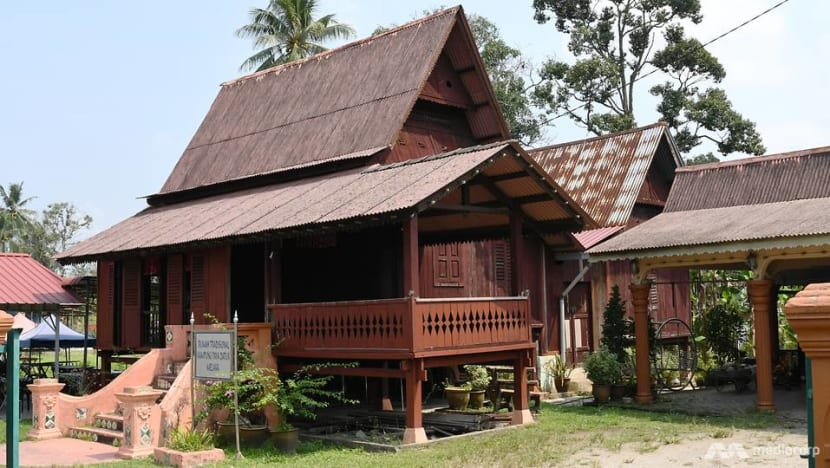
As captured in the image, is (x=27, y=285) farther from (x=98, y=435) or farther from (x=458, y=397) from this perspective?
(x=458, y=397)

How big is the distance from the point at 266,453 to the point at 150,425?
73.3 inches

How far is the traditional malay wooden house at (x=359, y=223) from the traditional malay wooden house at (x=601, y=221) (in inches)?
38.7

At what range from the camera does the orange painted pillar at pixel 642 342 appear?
1695cm

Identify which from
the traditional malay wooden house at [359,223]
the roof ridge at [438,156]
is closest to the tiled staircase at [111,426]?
the traditional malay wooden house at [359,223]

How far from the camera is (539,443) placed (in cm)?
1276

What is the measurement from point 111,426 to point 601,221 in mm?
13220

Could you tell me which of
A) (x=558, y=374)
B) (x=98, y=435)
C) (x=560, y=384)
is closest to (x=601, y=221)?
(x=558, y=374)

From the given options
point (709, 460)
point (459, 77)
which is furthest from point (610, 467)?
point (459, 77)

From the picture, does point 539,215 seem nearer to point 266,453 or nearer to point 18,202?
point 266,453

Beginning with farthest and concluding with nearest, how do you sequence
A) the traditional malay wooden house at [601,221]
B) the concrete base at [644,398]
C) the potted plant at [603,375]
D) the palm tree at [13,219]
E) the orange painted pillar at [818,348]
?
the palm tree at [13,219] → the traditional malay wooden house at [601,221] → the potted plant at [603,375] → the concrete base at [644,398] → the orange painted pillar at [818,348]

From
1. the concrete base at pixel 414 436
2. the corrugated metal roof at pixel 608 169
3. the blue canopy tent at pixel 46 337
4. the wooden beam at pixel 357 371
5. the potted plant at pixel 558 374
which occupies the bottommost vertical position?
the concrete base at pixel 414 436

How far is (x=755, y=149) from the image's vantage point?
3766cm

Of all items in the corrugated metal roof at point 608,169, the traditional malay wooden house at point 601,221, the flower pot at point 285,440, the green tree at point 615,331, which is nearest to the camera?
the flower pot at point 285,440

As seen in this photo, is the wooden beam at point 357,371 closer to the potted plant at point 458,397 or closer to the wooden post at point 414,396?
the wooden post at point 414,396
